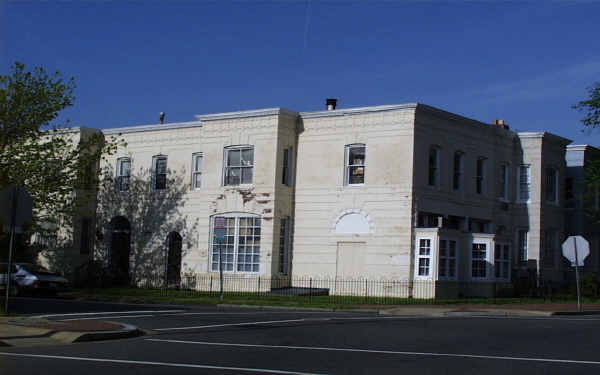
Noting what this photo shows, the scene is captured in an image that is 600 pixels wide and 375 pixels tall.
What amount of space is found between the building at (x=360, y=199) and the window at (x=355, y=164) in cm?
5

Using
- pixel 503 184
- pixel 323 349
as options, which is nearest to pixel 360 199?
pixel 503 184

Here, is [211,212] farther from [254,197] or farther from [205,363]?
[205,363]

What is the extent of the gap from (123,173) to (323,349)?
28959 millimetres

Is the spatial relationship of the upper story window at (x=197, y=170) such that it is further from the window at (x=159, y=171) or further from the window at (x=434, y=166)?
the window at (x=434, y=166)

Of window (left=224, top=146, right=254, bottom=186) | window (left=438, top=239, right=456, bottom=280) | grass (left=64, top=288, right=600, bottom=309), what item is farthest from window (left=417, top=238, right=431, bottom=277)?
window (left=224, top=146, right=254, bottom=186)

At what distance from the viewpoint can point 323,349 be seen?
13578 millimetres

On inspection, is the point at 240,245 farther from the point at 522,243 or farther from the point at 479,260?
the point at 522,243

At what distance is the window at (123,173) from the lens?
4044cm

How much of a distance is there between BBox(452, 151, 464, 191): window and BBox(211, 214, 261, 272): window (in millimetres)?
9199

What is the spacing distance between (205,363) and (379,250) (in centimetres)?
2178

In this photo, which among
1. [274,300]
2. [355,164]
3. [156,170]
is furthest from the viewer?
[156,170]

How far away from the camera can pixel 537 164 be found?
38531 mm

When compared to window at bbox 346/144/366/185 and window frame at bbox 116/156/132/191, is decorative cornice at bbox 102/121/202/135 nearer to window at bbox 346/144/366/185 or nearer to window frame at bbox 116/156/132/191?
window frame at bbox 116/156/132/191

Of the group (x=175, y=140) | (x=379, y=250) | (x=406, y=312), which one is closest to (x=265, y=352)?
(x=406, y=312)
